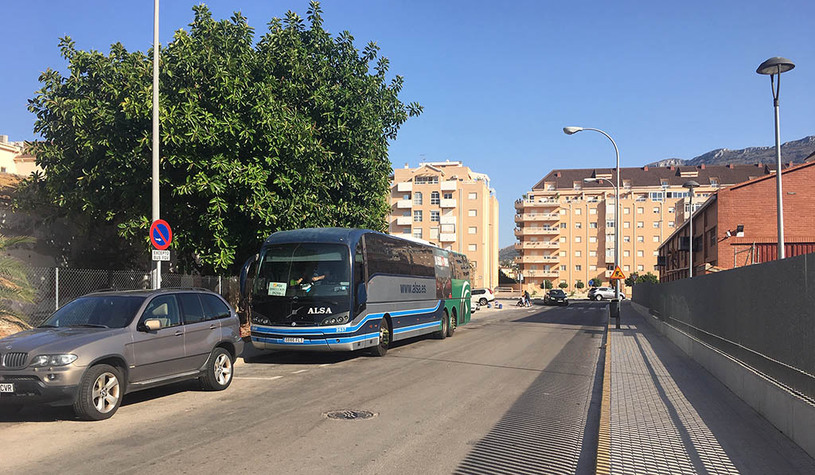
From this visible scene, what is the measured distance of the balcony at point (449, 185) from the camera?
10369cm

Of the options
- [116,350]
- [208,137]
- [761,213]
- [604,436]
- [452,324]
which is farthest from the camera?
[761,213]

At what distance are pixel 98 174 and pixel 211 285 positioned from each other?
498 cm

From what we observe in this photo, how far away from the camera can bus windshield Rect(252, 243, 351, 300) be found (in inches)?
569

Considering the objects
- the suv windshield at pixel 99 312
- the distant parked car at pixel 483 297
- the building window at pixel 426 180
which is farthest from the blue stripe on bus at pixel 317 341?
the building window at pixel 426 180

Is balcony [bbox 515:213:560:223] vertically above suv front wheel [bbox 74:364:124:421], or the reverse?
balcony [bbox 515:213:560:223]

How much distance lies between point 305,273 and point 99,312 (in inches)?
231

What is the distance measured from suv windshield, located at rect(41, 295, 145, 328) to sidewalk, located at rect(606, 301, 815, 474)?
22.4 ft

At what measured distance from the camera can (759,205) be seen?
35531mm

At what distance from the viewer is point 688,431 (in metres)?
7.73

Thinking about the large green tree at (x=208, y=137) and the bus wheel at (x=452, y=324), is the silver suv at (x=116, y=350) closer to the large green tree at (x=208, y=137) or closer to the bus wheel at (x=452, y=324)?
the large green tree at (x=208, y=137)

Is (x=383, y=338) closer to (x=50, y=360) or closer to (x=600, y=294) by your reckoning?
(x=50, y=360)

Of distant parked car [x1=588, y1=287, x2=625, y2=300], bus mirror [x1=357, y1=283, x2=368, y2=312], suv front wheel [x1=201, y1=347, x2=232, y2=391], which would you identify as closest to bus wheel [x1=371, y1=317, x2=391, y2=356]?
bus mirror [x1=357, y1=283, x2=368, y2=312]

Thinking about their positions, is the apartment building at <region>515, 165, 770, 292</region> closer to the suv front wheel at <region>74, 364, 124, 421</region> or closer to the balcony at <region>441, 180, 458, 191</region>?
the balcony at <region>441, 180, 458, 191</region>

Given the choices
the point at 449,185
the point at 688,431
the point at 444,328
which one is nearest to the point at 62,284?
the point at 444,328
